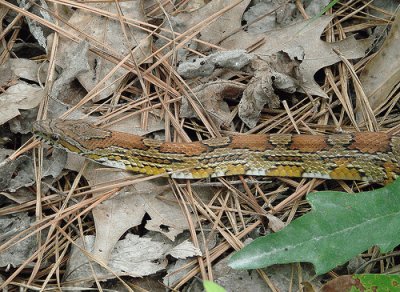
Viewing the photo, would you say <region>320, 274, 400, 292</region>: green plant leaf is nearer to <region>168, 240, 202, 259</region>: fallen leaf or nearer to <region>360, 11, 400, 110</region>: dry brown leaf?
<region>168, 240, 202, 259</region>: fallen leaf

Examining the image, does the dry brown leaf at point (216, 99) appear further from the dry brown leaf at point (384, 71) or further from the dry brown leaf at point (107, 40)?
the dry brown leaf at point (384, 71)

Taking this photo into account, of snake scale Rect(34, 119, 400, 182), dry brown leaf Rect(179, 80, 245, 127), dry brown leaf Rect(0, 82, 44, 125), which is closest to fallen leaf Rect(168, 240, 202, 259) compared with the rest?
snake scale Rect(34, 119, 400, 182)

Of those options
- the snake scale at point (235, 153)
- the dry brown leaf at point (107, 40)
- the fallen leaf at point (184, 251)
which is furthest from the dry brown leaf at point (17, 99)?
the fallen leaf at point (184, 251)

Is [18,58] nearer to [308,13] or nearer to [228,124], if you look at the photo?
[228,124]

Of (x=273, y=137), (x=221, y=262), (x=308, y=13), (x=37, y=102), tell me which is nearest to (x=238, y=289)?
(x=221, y=262)

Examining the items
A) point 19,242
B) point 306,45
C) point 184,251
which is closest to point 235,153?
point 184,251

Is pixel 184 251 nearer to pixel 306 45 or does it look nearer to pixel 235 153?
pixel 235 153
